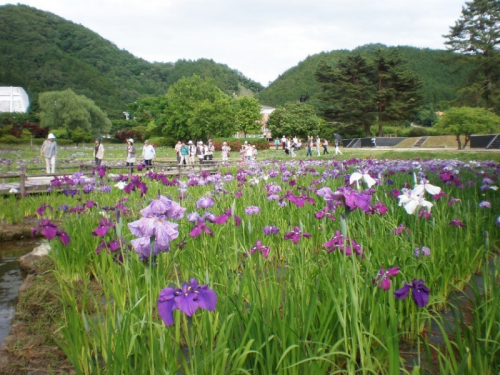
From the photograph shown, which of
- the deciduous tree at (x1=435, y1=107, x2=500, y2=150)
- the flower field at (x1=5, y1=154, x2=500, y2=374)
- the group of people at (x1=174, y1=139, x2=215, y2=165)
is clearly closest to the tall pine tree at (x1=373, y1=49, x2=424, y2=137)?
the deciduous tree at (x1=435, y1=107, x2=500, y2=150)

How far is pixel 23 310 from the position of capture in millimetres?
3223

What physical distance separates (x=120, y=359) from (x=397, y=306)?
151 cm

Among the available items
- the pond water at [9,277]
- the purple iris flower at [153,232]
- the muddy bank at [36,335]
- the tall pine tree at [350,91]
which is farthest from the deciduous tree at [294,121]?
the purple iris flower at [153,232]

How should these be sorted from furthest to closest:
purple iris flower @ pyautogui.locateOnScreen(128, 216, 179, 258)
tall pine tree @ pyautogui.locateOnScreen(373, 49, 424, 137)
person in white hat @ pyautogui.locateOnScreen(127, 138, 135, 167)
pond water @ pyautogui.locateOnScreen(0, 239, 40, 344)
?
tall pine tree @ pyautogui.locateOnScreen(373, 49, 424, 137), person in white hat @ pyautogui.locateOnScreen(127, 138, 135, 167), pond water @ pyautogui.locateOnScreen(0, 239, 40, 344), purple iris flower @ pyautogui.locateOnScreen(128, 216, 179, 258)

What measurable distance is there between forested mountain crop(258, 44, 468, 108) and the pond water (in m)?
70.0

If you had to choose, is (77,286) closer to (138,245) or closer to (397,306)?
(138,245)

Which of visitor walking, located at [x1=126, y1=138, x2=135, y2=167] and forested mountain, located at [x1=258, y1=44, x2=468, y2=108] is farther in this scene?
forested mountain, located at [x1=258, y1=44, x2=468, y2=108]

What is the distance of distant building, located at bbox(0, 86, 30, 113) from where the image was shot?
250 feet

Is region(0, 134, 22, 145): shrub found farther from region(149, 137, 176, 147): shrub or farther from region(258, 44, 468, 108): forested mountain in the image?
region(258, 44, 468, 108): forested mountain

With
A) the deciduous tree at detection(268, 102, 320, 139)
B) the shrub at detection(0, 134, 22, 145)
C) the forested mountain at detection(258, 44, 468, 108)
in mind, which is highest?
the forested mountain at detection(258, 44, 468, 108)

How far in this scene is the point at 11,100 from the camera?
3004 inches

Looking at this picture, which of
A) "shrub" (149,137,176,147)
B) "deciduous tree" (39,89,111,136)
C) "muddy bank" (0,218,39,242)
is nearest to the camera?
"muddy bank" (0,218,39,242)

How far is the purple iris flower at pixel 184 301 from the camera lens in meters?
1.32

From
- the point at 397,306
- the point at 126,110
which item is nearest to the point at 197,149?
the point at 397,306
